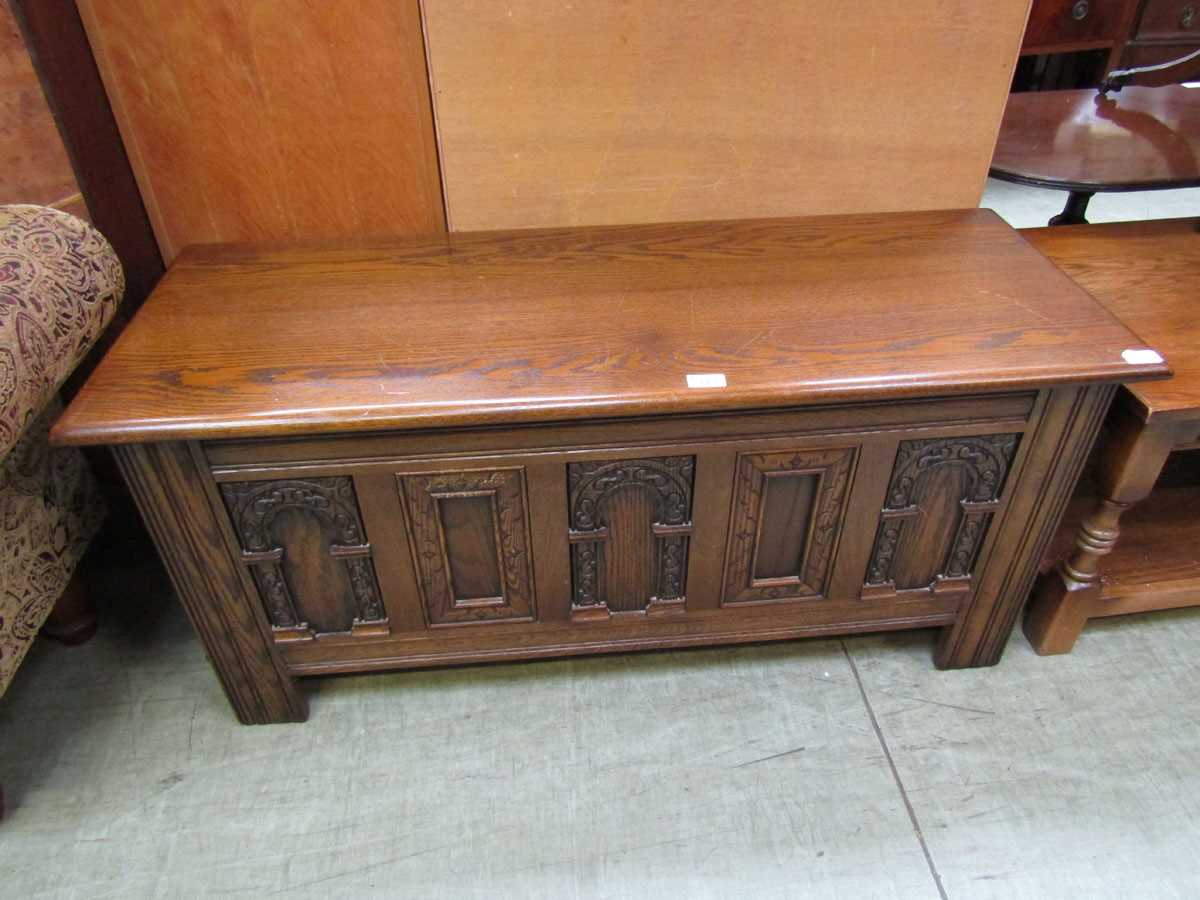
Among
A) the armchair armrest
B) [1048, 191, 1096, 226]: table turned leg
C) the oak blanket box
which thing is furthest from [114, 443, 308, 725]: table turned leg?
[1048, 191, 1096, 226]: table turned leg

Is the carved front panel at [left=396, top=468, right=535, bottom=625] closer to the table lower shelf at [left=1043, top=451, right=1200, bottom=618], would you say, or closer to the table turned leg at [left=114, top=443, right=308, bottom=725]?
the table turned leg at [left=114, top=443, right=308, bottom=725]

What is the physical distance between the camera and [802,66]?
1.37 meters

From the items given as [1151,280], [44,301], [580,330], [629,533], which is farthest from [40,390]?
[1151,280]

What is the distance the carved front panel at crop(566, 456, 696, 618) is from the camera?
116cm

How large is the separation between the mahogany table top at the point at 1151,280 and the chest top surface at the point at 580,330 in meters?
0.16

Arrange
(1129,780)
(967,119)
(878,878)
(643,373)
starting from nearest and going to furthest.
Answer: (643,373) < (878,878) < (1129,780) < (967,119)

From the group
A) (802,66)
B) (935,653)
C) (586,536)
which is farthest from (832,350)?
(935,653)

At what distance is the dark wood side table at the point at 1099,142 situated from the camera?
1.85 metres

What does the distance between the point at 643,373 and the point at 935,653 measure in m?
0.85

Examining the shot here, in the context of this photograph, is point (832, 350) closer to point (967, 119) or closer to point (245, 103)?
point (967, 119)

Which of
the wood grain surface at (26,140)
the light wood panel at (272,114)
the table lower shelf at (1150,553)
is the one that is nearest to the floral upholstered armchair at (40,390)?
the wood grain surface at (26,140)

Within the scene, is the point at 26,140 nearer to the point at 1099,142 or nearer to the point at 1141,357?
the point at 1141,357

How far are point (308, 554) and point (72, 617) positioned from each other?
65 centimetres

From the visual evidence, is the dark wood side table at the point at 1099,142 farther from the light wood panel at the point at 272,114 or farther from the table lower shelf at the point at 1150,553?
the light wood panel at the point at 272,114
